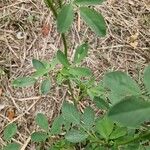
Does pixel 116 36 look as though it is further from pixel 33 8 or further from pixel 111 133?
pixel 111 133

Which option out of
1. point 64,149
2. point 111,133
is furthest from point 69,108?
point 64,149

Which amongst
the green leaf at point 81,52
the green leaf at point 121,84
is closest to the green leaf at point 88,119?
the green leaf at point 81,52

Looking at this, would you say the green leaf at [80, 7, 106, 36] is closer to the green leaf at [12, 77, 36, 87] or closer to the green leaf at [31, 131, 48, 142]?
the green leaf at [12, 77, 36, 87]

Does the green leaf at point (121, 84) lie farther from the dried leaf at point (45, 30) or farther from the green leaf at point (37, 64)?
the dried leaf at point (45, 30)

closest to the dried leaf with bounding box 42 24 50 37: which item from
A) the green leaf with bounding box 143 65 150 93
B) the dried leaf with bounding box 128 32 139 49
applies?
the dried leaf with bounding box 128 32 139 49

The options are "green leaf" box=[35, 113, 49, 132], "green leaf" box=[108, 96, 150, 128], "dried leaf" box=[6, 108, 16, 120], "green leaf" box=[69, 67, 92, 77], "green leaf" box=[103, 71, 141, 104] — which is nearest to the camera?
"green leaf" box=[108, 96, 150, 128]
